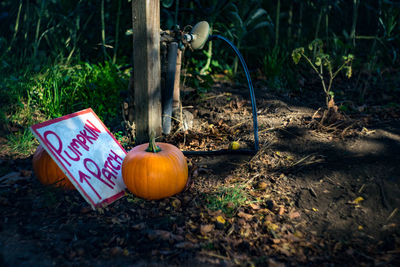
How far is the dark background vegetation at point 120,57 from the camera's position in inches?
140

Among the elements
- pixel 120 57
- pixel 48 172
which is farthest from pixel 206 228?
pixel 120 57

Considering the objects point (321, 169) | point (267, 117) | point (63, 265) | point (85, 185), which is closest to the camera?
point (63, 265)

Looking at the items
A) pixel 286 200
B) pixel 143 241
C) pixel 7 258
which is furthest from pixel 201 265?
pixel 7 258

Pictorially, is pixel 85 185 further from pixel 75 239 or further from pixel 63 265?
pixel 63 265

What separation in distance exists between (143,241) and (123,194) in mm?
512

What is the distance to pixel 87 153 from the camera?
2.31 meters

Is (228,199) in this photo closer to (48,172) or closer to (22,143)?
(48,172)

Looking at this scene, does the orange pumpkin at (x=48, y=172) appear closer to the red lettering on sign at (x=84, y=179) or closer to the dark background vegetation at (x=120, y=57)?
the red lettering on sign at (x=84, y=179)

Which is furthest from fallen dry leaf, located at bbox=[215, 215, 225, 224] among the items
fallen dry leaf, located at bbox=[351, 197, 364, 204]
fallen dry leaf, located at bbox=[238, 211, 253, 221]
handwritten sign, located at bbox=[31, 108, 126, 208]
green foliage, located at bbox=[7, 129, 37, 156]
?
green foliage, located at bbox=[7, 129, 37, 156]

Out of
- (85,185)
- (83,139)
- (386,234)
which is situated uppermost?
(83,139)

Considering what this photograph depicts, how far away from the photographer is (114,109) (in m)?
3.57

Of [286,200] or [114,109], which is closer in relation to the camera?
[286,200]

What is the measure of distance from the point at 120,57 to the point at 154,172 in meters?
3.02

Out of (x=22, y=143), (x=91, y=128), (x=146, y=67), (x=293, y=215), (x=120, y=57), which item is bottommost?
(x=293, y=215)
